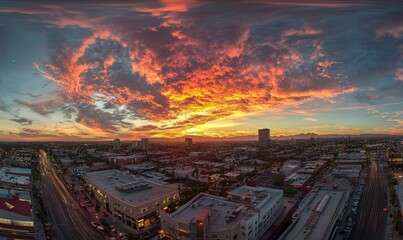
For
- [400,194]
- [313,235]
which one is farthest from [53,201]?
[400,194]

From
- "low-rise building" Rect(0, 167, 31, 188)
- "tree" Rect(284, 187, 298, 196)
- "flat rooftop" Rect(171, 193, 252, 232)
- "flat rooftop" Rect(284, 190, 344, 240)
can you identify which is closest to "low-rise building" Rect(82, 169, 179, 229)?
"flat rooftop" Rect(171, 193, 252, 232)

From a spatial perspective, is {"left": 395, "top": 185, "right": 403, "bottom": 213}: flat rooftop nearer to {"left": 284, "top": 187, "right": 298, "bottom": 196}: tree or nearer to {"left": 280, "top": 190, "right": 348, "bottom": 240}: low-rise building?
{"left": 280, "top": 190, "right": 348, "bottom": 240}: low-rise building

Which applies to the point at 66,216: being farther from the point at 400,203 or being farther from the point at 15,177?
the point at 400,203

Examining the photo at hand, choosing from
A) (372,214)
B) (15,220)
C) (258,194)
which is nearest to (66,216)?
(15,220)

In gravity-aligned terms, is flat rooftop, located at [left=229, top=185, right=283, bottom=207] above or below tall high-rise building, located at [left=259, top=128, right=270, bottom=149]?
below

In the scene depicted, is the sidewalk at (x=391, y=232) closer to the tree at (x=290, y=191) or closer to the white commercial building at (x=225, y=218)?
the white commercial building at (x=225, y=218)

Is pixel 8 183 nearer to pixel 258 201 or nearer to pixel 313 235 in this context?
pixel 258 201
